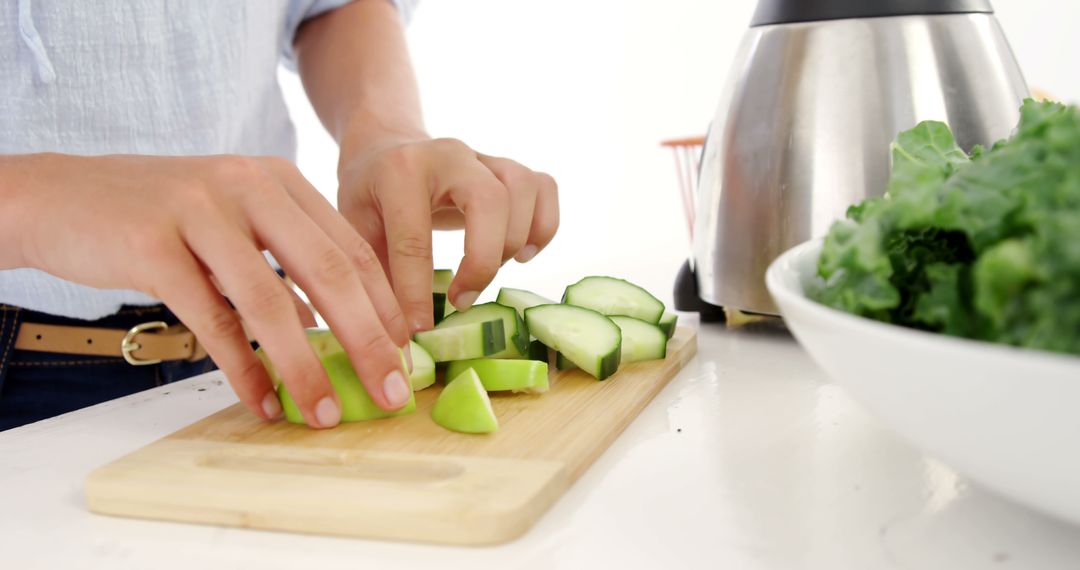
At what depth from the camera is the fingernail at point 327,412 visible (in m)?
0.73

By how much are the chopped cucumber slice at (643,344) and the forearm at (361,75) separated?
41cm

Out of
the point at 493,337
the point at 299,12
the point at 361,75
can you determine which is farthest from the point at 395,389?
the point at 299,12

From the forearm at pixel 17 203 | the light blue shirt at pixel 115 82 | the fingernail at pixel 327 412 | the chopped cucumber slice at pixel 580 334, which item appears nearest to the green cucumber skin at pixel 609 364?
the chopped cucumber slice at pixel 580 334

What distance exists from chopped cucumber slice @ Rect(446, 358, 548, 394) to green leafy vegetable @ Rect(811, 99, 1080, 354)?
0.89 ft

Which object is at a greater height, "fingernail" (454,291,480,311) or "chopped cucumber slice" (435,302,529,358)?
"fingernail" (454,291,480,311)

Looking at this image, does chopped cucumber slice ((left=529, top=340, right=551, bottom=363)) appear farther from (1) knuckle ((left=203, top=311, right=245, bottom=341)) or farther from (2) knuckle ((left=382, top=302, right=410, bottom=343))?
(1) knuckle ((left=203, top=311, right=245, bottom=341))

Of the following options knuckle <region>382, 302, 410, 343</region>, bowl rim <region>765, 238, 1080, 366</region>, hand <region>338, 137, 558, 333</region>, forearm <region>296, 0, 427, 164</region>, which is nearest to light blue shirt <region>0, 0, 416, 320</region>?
forearm <region>296, 0, 427, 164</region>

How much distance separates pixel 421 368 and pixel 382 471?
0.19m

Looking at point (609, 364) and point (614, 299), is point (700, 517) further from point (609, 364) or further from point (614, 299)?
point (614, 299)

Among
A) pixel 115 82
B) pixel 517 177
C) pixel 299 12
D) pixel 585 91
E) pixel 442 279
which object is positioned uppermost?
pixel 585 91

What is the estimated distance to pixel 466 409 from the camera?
720mm

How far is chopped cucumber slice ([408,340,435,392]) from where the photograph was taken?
2.77 feet

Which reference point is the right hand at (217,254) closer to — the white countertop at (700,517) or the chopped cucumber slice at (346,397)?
the chopped cucumber slice at (346,397)

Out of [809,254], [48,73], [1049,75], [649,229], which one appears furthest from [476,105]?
[809,254]
